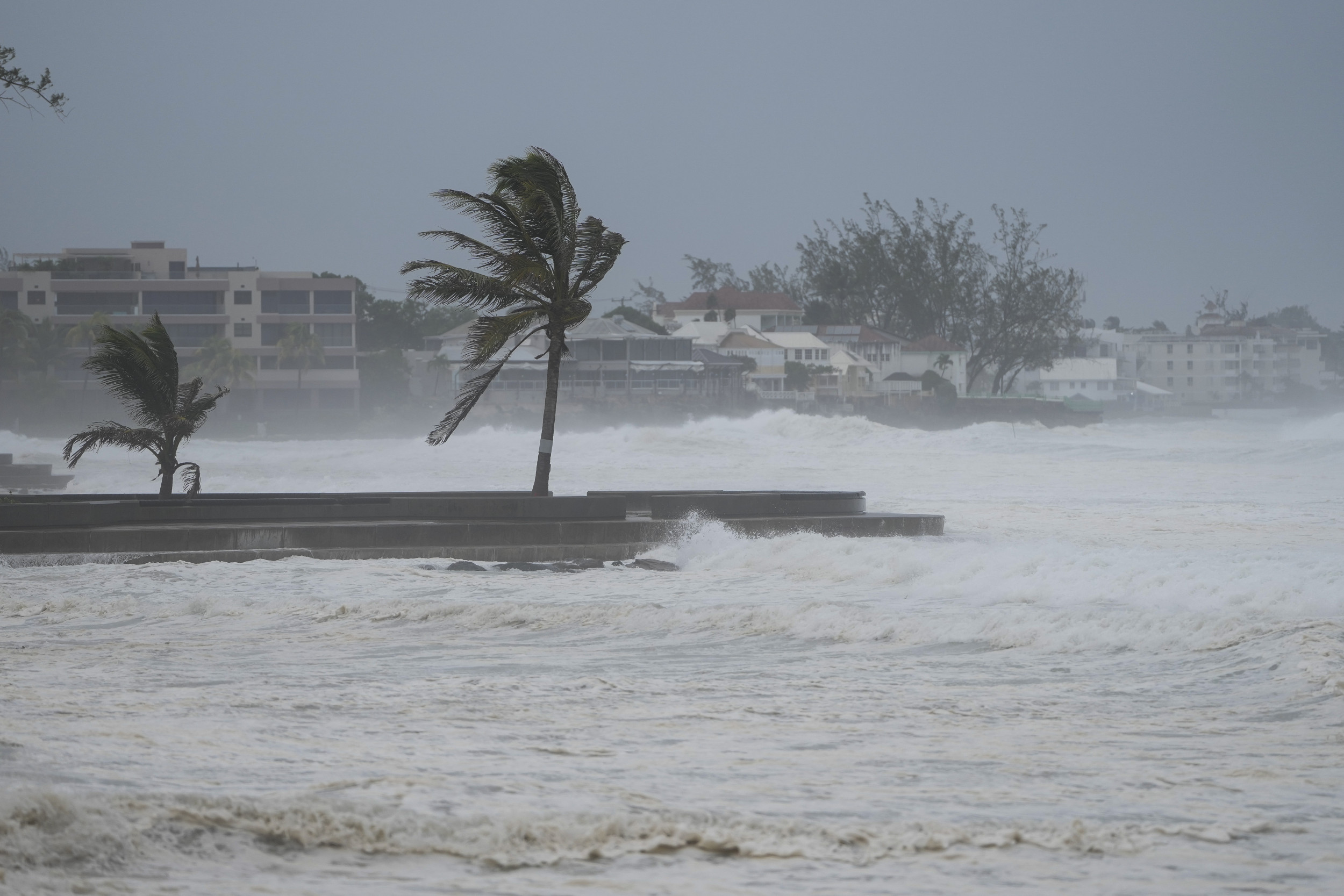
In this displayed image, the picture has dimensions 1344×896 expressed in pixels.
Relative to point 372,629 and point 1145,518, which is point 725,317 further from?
point 372,629

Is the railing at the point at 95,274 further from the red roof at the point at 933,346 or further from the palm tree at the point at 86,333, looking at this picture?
the red roof at the point at 933,346

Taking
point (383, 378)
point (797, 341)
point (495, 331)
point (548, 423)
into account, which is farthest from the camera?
point (797, 341)

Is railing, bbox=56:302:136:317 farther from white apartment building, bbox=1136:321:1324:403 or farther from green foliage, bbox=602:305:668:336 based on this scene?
white apartment building, bbox=1136:321:1324:403

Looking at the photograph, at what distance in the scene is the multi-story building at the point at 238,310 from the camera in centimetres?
7531

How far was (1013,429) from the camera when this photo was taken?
76.8m

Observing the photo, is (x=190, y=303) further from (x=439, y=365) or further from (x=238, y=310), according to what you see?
(x=439, y=365)

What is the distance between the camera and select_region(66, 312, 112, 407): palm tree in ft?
227

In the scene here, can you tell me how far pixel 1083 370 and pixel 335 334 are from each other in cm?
7957

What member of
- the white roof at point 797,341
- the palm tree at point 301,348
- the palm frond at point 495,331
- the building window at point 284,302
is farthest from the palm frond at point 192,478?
the white roof at point 797,341

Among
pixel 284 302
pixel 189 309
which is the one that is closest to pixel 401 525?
pixel 284 302

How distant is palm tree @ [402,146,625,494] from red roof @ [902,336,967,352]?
91139 mm

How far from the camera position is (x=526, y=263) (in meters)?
16.5

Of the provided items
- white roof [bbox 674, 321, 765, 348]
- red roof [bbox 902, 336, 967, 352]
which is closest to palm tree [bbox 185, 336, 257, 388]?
white roof [bbox 674, 321, 765, 348]

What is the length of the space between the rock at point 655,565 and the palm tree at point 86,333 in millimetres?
60220
